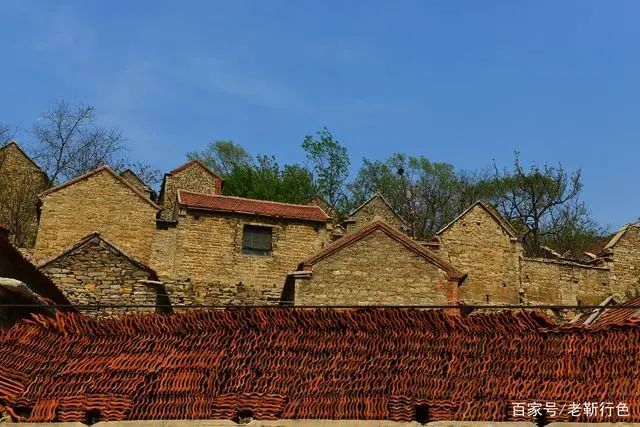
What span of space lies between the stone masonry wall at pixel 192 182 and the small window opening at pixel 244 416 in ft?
90.3

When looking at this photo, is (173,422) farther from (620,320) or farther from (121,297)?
(121,297)

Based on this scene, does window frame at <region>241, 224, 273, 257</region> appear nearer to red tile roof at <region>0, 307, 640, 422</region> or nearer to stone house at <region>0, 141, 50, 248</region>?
stone house at <region>0, 141, 50, 248</region>

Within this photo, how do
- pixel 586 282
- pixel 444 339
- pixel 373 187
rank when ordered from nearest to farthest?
pixel 444 339
pixel 586 282
pixel 373 187

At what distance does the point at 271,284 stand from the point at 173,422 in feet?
60.7

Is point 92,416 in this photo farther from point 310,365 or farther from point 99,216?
point 99,216

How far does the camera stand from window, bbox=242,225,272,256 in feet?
85.5

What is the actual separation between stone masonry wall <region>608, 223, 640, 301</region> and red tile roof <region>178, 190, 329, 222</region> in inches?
523

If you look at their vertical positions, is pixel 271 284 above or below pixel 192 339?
above

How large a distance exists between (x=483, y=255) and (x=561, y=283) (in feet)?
11.7

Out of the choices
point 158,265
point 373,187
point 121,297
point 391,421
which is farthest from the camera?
point 373,187

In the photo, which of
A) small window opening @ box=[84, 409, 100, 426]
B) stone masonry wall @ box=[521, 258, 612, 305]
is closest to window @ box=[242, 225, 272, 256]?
stone masonry wall @ box=[521, 258, 612, 305]

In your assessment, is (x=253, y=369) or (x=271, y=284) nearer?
(x=253, y=369)

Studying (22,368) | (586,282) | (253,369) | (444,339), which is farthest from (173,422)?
(586,282)

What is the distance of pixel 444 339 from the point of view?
7.71m
